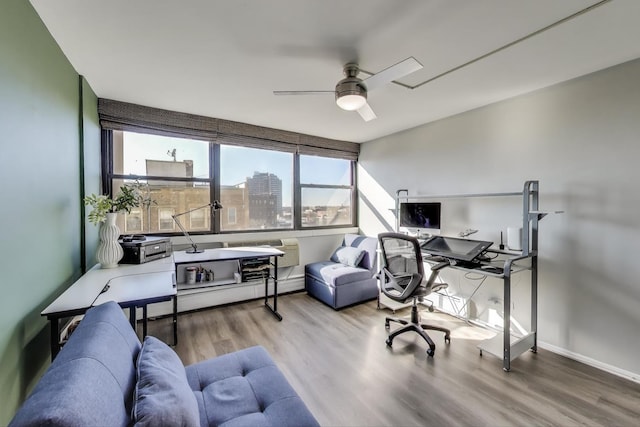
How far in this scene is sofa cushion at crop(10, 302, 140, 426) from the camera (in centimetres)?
64

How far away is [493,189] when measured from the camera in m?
2.93

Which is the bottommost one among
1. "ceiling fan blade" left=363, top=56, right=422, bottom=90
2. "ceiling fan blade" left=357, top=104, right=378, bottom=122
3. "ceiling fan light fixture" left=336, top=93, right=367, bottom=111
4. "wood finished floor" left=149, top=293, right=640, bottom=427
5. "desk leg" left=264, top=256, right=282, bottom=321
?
"wood finished floor" left=149, top=293, right=640, bottom=427

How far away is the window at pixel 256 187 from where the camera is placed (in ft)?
11.9

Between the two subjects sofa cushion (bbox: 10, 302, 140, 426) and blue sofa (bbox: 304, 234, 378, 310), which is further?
blue sofa (bbox: 304, 234, 378, 310)

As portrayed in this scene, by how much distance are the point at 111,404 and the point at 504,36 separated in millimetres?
2701

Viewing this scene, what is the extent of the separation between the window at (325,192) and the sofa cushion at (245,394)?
2849 mm

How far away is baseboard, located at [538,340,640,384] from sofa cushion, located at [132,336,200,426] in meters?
3.06

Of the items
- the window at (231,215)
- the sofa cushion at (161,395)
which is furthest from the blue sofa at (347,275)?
the sofa cushion at (161,395)

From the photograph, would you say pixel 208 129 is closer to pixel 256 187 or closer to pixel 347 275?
pixel 256 187

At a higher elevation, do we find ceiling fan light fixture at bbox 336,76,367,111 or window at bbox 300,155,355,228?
ceiling fan light fixture at bbox 336,76,367,111

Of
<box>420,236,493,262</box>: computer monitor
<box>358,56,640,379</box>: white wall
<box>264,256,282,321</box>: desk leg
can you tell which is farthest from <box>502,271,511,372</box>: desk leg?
<box>264,256,282,321</box>: desk leg

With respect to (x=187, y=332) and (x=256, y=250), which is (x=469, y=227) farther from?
(x=187, y=332)

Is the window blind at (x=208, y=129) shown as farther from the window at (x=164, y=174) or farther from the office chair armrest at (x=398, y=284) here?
the office chair armrest at (x=398, y=284)

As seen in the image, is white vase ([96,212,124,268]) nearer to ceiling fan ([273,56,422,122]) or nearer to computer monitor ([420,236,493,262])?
ceiling fan ([273,56,422,122])
